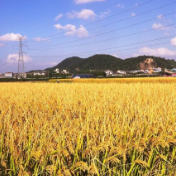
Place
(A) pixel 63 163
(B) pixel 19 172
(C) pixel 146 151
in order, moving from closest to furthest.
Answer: (B) pixel 19 172 < (A) pixel 63 163 < (C) pixel 146 151

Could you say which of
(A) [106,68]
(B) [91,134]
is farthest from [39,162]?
(A) [106,68]

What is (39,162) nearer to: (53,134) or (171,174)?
(53,134)

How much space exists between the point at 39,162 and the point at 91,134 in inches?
28.0

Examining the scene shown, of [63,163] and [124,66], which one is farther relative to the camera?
[124,66]

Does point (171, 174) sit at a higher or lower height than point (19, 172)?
lower

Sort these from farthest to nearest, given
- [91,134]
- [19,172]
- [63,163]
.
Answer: [91,134], [63,163], [19,172]

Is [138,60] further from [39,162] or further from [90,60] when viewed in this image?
[39,162]

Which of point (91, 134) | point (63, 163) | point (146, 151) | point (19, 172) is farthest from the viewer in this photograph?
point (91, 134)

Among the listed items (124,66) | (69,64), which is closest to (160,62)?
(124,66)

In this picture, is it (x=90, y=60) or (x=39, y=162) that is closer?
(x=39, y=162)

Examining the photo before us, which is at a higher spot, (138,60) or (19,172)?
(138,60)

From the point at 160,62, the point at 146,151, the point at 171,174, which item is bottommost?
the point at 171,174

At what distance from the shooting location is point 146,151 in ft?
7.59

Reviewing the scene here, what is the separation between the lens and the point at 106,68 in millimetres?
150250
